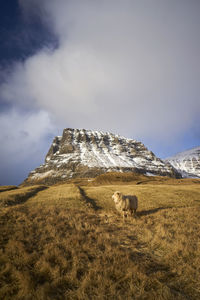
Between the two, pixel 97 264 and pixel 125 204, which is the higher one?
pixel 125 204

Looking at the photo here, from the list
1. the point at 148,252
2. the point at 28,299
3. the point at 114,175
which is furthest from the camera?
the point at 114,175

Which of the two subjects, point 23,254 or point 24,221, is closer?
point 23,254

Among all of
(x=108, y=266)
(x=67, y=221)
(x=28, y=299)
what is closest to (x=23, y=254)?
(x=28, y=299)

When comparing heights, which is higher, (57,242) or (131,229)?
(57,242)

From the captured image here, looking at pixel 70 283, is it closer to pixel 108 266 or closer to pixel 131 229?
pixel 108 266

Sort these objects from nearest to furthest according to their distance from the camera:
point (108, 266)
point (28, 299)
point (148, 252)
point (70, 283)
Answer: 1. point (28, 299)
2. point (70, 283)
3. point (108, 266)
4. point (148, 252)

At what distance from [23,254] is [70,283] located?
288cm

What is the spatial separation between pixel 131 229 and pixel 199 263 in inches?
186

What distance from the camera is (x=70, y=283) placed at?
4547mm

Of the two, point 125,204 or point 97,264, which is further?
point 125,204

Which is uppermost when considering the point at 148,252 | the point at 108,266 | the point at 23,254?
the point at 23,254

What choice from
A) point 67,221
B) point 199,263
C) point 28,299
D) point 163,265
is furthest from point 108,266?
point 67,221

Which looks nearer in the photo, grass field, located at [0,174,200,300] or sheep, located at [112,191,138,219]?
grass field, located at [0,174,200,300]

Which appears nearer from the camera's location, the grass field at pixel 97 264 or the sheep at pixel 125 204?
the grass field at pixel 97 264
